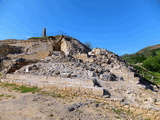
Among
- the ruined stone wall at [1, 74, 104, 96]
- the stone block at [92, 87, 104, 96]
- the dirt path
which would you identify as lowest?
the dirt path

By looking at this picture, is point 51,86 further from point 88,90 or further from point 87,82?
point 88,90

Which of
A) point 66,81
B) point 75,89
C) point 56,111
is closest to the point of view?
point 56,111

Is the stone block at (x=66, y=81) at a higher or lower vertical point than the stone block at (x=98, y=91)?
higher

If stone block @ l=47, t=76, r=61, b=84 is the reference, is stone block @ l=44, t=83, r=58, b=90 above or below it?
below

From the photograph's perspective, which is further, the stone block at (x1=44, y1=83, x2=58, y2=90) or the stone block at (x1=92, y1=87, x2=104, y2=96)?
the stone block at (x1=44, y1=83, x2=58, y2=90)

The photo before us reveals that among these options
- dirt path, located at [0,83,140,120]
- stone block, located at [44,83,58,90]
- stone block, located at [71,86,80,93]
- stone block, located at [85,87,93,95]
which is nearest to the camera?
dirt path, located at [0,83,140,120]

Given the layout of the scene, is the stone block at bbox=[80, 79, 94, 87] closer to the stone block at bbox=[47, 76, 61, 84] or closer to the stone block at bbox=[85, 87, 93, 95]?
the stone block at bbox=[85, 87, 93, 95]

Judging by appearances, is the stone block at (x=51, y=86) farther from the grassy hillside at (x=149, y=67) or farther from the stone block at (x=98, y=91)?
the grassy hillside at (x=149, y=67)

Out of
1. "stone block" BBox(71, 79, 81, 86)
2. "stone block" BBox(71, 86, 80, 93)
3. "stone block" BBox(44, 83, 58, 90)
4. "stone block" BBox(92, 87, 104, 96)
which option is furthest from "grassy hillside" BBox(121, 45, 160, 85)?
"stone block" BBox(44, 83, 58, 90)

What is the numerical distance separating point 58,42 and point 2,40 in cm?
1487

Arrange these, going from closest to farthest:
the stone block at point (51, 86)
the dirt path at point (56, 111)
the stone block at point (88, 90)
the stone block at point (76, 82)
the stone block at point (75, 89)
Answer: the dirt path at point (56, 111), the stone block at point (88, 90), the stone block at point (75, 89), the stone block at point (76, 82), the stone block at point (51, 86)

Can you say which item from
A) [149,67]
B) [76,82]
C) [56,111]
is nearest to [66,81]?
[76,82]

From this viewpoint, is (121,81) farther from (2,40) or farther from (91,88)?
(2,40)

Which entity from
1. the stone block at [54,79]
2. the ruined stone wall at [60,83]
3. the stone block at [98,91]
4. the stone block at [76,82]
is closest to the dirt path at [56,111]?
the stone block at [98,91]
